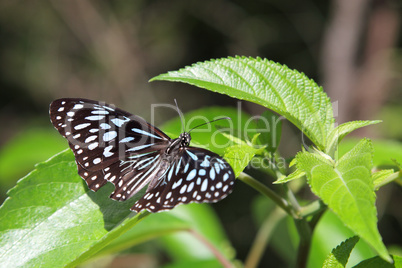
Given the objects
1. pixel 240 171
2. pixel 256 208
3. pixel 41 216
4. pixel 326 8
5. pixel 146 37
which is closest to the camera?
pixel 240 171

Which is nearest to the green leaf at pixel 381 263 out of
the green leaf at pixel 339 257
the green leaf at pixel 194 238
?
the green leaf at pixel 339 257

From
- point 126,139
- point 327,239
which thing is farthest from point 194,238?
point 126,139

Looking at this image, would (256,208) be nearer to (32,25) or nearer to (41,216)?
(41,216)

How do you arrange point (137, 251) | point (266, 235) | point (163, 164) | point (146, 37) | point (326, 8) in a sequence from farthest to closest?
1. point (146, 37)
2. point (326, 8)
3. point (137, 251)
4. point (266, 235)
5. point (163, 164)

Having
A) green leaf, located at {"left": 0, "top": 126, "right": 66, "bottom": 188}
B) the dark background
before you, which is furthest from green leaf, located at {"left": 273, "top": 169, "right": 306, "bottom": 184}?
the dark background

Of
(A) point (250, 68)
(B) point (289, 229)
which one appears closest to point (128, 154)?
(A) point (250, 68)

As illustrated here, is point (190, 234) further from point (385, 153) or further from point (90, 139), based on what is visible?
point (385, 153)

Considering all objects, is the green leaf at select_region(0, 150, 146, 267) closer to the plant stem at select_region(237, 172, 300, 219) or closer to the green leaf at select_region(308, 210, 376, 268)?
the plant stem at select_region(237, 172, 300, 219)
